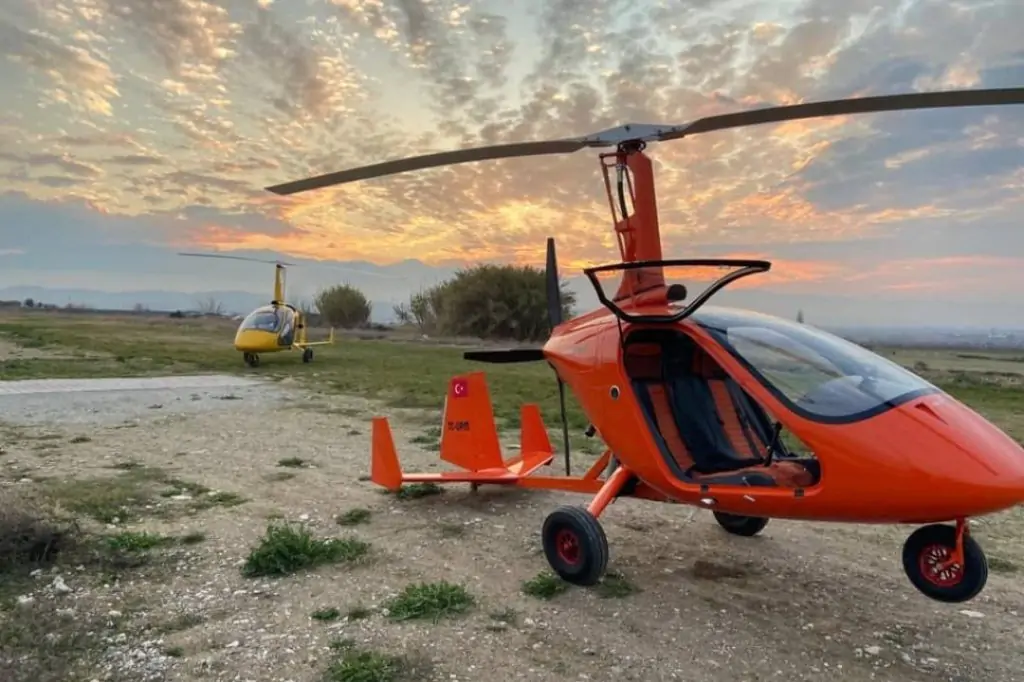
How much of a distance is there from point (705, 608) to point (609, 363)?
1824mm

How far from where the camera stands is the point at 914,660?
4.02 metres

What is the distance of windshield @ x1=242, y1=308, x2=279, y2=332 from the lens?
70.3 feet

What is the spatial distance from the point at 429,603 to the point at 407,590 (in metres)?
0.26

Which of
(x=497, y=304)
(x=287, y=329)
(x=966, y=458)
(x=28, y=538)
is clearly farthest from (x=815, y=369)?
(x=497, y=304)

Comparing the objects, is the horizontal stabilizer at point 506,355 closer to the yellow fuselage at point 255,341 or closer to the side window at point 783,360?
the side window at point 783,360

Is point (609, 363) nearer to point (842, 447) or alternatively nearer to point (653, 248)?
point (653, 248)

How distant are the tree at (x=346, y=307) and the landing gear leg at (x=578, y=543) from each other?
53073 mm

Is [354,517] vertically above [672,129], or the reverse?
[672,129]

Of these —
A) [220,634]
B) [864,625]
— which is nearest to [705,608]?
[864,625]

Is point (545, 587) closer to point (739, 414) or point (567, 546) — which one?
point (567, 546)

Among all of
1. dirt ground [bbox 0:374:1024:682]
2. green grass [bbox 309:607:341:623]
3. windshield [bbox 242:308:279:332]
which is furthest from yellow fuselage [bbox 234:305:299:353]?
green grass [bbox 309:607:341:623]

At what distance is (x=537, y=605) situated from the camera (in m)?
4.67

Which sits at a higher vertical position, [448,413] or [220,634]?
[448,413]

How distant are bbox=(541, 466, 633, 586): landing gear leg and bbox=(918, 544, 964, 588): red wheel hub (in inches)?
74.7
